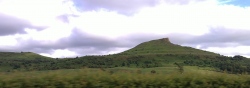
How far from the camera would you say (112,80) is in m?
6.59

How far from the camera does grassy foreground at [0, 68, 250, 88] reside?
6043 mm

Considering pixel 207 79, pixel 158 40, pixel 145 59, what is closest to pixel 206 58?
pixel 145 59

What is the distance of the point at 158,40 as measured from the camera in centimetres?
15212

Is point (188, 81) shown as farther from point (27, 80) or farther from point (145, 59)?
point (145, 59)

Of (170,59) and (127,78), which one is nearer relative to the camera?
(127,78)

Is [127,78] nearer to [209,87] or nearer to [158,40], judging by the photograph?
[209,87]

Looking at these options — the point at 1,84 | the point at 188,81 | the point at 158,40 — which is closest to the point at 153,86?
the point at 188,81

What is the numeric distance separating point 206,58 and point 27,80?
94781mm

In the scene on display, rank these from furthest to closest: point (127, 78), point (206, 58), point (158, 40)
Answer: point (158, 40)
point (206, 58)
point (127, 78)

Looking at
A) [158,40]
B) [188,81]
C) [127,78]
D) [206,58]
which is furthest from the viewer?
[158,40]

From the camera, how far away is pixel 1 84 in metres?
5.81

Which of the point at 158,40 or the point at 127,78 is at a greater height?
the point at 158,40

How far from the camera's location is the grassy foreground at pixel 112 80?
19.8 ft

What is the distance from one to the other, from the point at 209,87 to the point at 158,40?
145m
